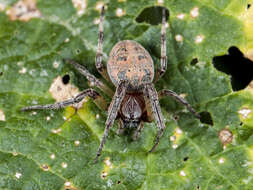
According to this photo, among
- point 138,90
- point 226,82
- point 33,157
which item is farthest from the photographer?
point 138,90

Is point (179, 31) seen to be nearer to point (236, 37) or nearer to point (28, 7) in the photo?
point (236, 37)

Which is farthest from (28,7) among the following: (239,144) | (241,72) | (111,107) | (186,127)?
(239,144)

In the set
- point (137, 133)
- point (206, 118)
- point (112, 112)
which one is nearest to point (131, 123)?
point (137, 133)

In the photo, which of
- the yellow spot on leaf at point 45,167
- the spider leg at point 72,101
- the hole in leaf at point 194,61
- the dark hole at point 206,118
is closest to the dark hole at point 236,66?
the hole in leaf at point 194,61

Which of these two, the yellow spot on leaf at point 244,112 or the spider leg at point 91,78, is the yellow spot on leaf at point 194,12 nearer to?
the yellow spot on leaf at point 244,112

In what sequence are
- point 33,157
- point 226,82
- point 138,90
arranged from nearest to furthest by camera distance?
point 33,157 < point 226,82 < point 138,90
